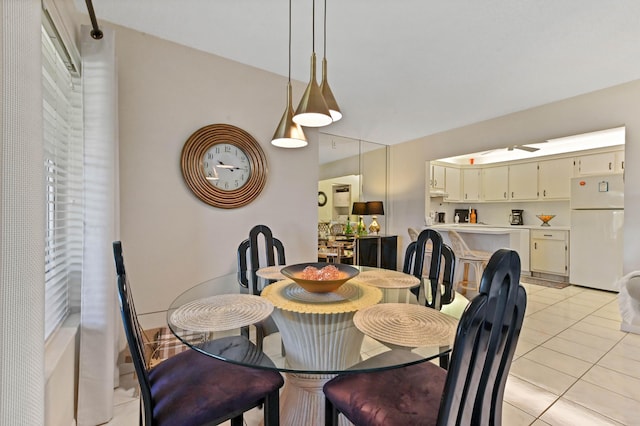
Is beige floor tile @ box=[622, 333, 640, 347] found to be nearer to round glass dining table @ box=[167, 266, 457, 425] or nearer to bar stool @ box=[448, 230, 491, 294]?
bar stool @ box=[448, 230, 491, 294]

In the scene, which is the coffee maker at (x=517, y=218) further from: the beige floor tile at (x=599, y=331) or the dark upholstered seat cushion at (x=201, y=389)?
the dark upholstered seat cushion at (x=201, y=389)

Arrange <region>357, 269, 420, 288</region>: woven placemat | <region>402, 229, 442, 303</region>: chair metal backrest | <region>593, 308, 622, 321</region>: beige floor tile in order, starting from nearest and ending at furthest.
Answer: <region>357, 269, 420, 288</region>: woven placemat → <region>402, 229, 442, 303</region>: chair metal backrest → <region>593, 308, 622, 321</region>: beige floor tile

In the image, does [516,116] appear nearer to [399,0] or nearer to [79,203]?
[399,0]

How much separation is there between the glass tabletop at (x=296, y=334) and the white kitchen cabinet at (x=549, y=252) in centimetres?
503

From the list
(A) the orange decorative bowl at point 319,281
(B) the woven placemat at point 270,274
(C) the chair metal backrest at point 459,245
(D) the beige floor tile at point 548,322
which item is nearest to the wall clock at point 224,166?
→ (B) the woven placemat at point 270,274

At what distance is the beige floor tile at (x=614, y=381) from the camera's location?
192 cm

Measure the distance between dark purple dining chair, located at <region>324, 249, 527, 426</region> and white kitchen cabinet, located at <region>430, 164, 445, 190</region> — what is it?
4.77m

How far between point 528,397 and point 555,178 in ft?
15.6

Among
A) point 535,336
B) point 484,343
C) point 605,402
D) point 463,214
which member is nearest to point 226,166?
point 484,343

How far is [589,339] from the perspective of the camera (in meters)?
2.71

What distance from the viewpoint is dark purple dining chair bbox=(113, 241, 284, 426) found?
3.33ft

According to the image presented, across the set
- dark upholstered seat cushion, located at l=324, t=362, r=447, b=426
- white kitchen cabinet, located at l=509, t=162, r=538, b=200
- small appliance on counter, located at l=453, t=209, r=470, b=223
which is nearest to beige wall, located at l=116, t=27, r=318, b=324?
dark upholstered seat cushion, located at l=324, t=362, r=447, b=426

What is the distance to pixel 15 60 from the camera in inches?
25.9

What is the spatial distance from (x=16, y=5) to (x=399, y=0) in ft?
6.68
